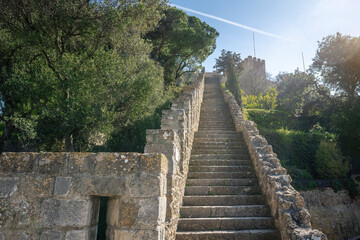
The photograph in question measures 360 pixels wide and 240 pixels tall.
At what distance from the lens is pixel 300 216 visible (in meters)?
4.34

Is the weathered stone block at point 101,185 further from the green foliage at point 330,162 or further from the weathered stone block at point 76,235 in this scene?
the green foliage at point 330,162

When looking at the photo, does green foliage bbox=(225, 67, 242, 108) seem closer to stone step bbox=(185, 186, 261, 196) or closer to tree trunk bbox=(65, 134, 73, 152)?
stone step bbox=(185, 186, 261, 196)

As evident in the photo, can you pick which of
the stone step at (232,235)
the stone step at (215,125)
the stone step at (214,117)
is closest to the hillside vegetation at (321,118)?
the stone step at (214,117)

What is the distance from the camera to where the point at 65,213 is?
224 cm

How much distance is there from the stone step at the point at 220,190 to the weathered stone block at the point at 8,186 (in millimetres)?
4332

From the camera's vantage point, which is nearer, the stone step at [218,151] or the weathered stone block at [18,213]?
the weathered stone block at [18,213]

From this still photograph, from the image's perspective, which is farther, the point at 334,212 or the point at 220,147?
the point at 334,212

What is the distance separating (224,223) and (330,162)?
964 centimetres

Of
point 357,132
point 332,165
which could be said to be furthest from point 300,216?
point 357,132

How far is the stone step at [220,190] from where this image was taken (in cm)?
599

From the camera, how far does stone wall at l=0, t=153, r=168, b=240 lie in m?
2.20

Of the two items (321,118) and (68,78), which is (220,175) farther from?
(321,118)

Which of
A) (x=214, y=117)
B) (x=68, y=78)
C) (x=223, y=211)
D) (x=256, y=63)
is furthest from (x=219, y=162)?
(x=256, y=63)

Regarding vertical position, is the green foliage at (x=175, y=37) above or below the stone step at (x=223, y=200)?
above
